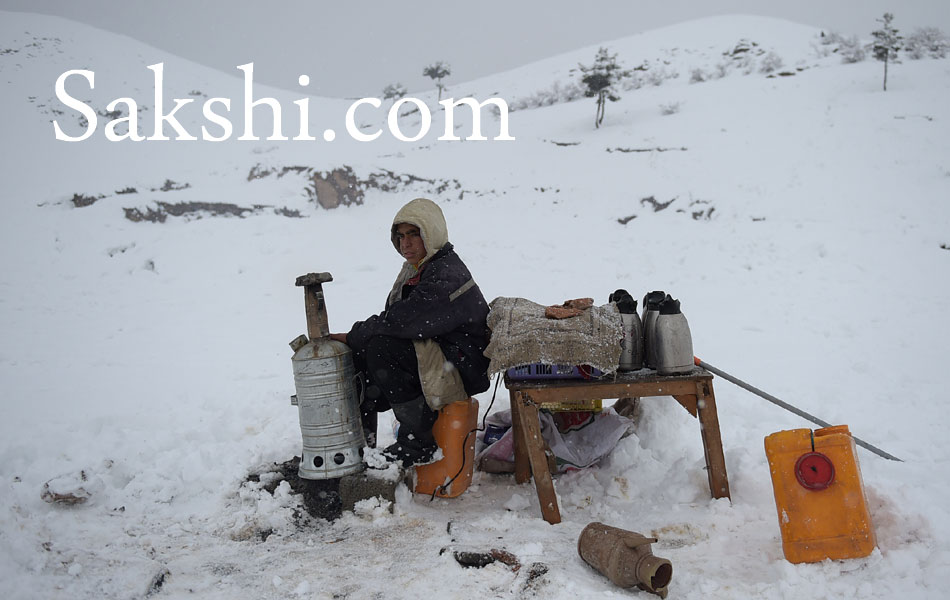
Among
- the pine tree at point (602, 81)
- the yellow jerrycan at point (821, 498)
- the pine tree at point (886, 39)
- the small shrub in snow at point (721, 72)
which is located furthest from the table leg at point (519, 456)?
the small shrub in snow at point (721, 72)

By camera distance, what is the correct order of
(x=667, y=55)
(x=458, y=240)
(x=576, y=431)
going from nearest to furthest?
1. (x=576, y=431)
2. (x=458, y=240)
3. (x=667, y=55)

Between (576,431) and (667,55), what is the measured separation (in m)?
29.6

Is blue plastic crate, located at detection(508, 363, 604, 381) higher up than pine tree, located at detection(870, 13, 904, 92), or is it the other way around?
pine tree, located at detection(870, 13, 904, 92)

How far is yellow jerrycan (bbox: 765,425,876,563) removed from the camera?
87.3 inches

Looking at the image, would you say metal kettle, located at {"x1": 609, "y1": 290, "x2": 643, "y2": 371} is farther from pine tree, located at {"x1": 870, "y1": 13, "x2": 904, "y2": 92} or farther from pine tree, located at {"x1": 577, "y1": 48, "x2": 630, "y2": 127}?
pine tree, located at {"x1": 870, "y1": 13, "x2": 904, "y2": 92}

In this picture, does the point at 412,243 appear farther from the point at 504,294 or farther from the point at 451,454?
the point at 504,294

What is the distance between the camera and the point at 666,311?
2941 mm

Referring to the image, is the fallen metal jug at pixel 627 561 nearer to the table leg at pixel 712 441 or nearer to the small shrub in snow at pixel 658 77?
the table leg at pixel 712 441

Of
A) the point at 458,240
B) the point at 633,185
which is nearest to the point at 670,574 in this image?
the point at 458,240

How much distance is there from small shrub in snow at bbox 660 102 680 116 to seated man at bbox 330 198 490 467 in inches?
608

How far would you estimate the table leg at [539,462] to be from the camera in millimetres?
2914

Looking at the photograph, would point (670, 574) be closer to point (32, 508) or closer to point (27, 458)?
point (32, 508)

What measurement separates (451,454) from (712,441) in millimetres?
1374

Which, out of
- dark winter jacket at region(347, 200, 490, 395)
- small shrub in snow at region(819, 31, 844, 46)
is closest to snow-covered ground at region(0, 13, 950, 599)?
dark winter jacket at region(347, 200, 490, 395)
